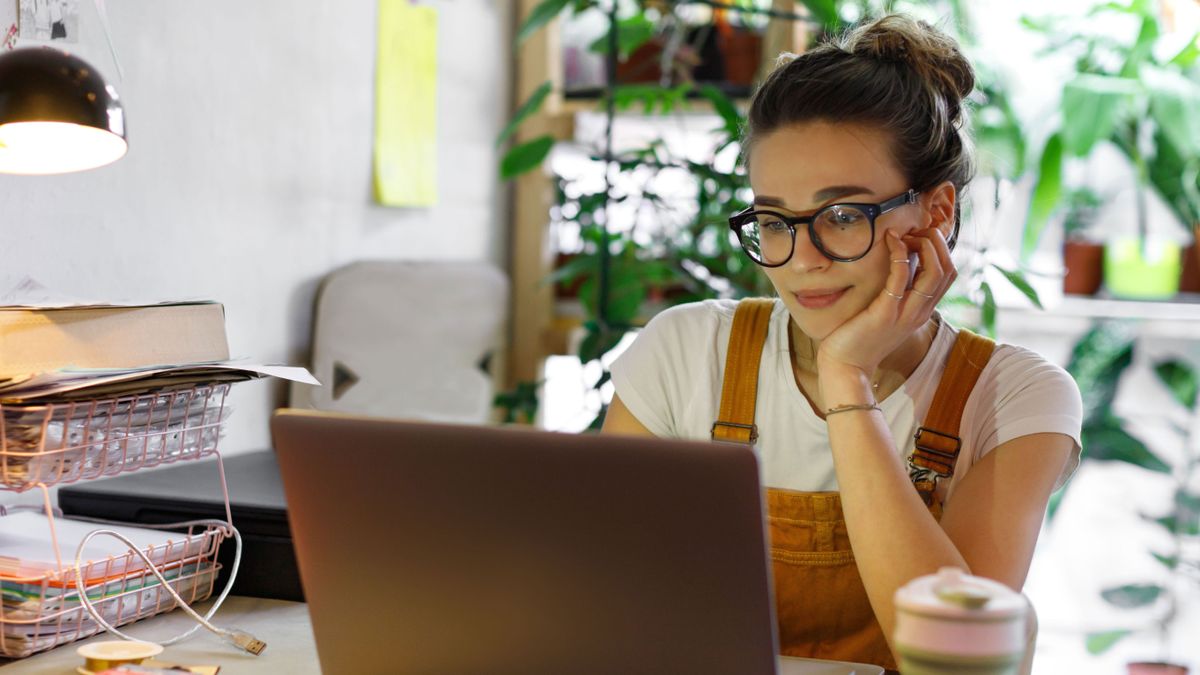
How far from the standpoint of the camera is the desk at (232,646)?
987mm

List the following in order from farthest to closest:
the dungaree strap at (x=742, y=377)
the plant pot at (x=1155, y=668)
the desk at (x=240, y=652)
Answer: the plant pot at (x=1155, y=668), the dungaree strap at (x=742, y=377), the desk at (x=240, y=652)

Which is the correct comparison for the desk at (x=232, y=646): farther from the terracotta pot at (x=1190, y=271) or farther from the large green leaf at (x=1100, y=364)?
the terracotta pot at (x=1190, y=271)

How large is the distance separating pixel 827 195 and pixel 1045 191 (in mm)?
1226

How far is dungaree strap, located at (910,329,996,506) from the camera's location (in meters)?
1.22

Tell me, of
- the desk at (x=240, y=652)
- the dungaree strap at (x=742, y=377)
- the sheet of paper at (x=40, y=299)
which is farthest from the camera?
the dungaree strap at (x=742, y=377)

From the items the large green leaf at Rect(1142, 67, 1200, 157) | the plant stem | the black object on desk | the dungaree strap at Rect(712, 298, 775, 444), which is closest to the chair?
the plant stem

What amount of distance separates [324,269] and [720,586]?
4.19ft

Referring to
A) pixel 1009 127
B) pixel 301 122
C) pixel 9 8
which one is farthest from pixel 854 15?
pixel 9 8

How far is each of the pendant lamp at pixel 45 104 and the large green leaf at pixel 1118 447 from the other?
186 centimetres

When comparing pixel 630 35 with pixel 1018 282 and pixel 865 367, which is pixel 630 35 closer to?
pixel 1018 282

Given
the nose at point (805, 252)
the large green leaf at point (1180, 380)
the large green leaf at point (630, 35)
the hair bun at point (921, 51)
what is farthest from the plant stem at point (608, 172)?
the large green leaf at point (1180, 380)

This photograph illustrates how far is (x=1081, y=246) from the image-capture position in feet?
7.89

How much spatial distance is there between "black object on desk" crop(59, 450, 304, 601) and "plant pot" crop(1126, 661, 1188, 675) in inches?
64.5

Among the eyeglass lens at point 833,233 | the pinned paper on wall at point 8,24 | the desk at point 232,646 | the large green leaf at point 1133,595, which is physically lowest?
the large green leaf at point 1133,595
